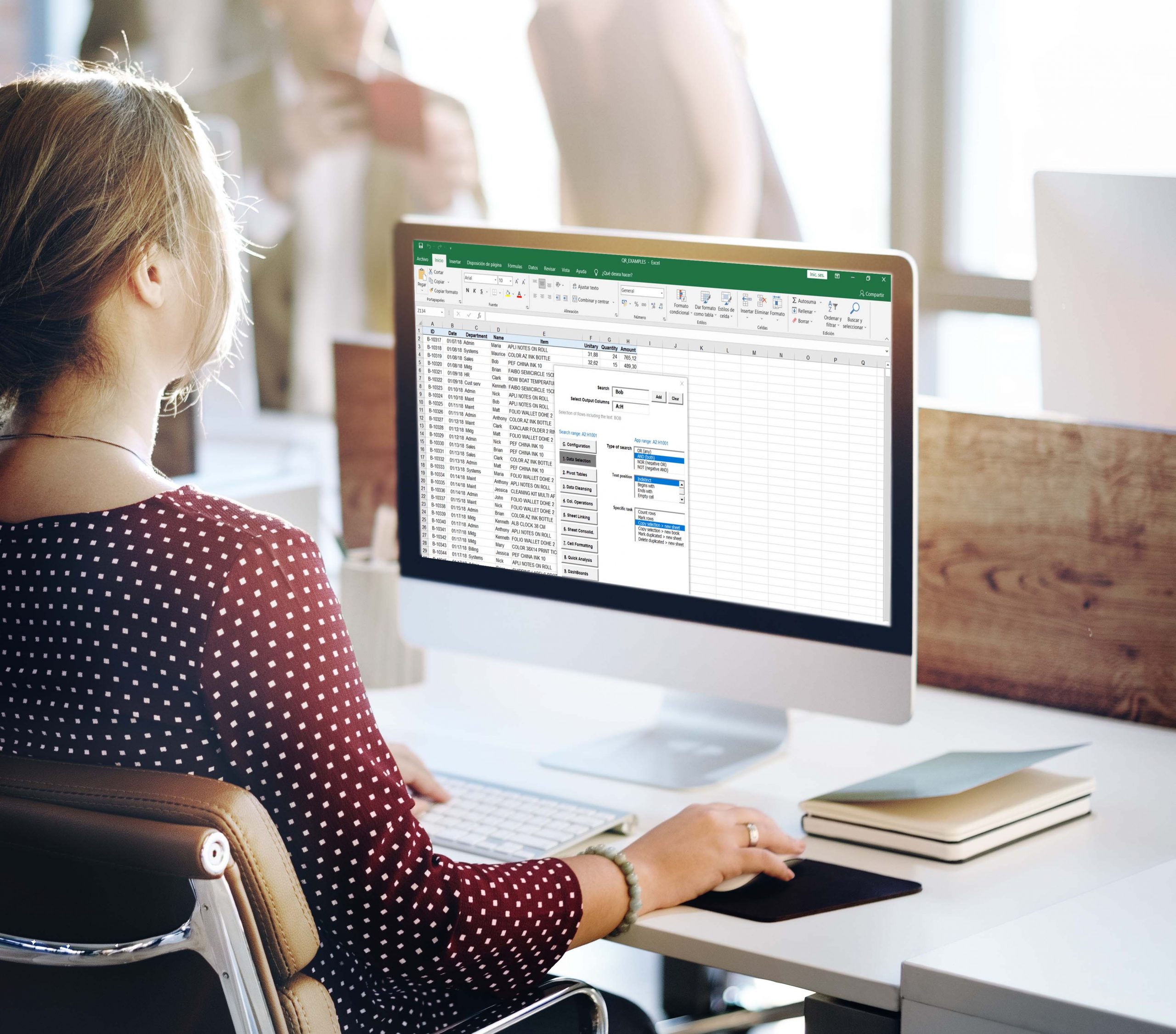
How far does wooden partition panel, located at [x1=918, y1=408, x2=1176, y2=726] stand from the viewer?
156 cm

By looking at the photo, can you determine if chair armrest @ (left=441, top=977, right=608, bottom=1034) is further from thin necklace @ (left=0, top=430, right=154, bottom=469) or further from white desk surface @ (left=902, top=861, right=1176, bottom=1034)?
thin necklace @ (left=0, top=430, right=154, bottom=469)

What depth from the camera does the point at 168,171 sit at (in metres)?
1.09

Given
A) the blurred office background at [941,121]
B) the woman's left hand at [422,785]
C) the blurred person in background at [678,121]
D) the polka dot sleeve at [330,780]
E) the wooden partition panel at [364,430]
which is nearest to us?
the polka dot sleeve at [330,780]

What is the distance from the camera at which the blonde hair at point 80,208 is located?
41.3 inches

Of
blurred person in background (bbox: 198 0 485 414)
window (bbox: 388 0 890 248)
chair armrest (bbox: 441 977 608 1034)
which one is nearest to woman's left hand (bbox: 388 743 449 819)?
chair armrest (bbox: 441 977 608 1034)

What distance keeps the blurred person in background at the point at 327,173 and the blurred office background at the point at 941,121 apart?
74 mm

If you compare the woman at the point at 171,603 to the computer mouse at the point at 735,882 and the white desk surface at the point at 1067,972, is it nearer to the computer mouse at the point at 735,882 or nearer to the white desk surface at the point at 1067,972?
the computer mouse at the point at 735,882

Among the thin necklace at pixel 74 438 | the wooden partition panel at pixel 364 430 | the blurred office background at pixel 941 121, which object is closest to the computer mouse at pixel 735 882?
the thin necklace at pixel 74 438

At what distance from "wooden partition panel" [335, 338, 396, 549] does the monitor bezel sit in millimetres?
357

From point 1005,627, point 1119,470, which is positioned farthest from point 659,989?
point 1119,470

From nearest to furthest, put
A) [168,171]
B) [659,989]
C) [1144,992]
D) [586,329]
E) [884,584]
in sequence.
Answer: [1144,992] < [168,171] < [884,584] < [586,329] < [659,989]

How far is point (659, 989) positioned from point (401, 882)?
1265mm

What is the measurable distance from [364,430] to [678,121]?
1370 millimetres

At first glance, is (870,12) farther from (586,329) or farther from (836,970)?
(836,970)
